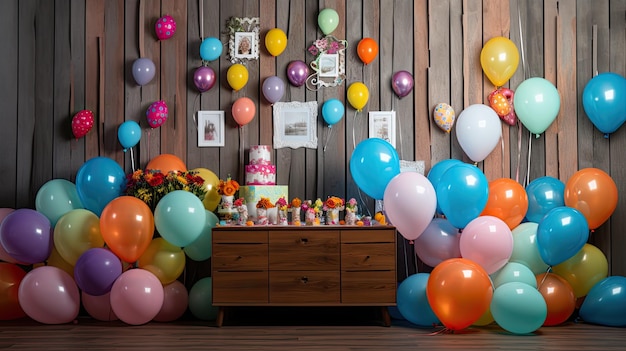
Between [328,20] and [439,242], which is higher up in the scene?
[328,20]

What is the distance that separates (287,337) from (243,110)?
5.51 feet

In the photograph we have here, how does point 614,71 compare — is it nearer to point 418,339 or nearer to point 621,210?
point 621,210

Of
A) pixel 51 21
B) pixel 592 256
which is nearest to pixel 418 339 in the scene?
pixel 592 256

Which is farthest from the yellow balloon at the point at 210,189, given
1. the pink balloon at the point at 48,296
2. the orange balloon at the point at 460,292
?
the orange balloon at the point at 460,292

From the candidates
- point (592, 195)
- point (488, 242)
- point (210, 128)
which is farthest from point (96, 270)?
point (592, 195)

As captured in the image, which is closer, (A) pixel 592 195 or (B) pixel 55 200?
(A) pixel 592 195

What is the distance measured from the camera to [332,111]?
476cm

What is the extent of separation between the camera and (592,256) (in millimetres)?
4367

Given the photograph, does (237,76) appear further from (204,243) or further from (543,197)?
(543,197)

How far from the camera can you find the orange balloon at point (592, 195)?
14.1 ft

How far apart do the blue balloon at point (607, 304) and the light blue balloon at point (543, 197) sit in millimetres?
560

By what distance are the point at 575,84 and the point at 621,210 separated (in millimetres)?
949

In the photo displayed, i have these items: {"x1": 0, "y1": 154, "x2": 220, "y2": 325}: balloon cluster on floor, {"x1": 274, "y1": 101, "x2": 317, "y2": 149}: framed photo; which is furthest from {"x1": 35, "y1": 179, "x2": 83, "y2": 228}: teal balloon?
{"x1": 274, "y1": 101, "x2": 317, "y2": 149}: framed photo

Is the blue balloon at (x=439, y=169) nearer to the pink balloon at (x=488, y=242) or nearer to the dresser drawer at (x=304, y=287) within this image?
the pink balloon at (x=488, y=242)
